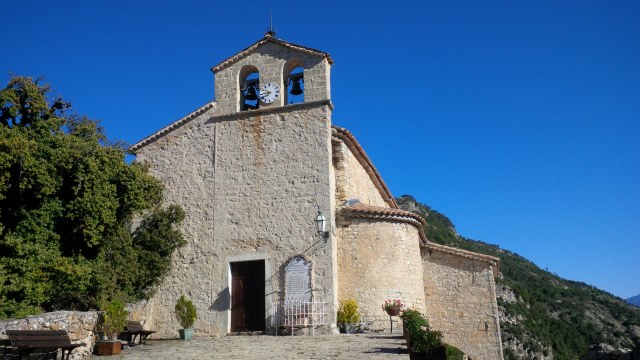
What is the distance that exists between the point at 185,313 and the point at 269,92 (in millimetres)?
7659

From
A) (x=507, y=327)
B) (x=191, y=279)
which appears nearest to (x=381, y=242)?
(x=191, y=279)

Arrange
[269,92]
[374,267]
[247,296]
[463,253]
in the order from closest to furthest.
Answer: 1. [374,267]
2. [247,296]
3. [269,92]
4. [463,253]

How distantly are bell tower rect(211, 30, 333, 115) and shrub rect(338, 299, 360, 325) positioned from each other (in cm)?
658

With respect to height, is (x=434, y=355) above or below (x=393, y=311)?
below

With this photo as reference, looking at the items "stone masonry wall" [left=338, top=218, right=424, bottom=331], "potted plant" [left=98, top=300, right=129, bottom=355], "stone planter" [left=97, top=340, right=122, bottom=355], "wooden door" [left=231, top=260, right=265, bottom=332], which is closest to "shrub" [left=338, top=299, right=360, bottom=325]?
"stone masonry wall" [left=338, top=218, right=424, bottom=331]

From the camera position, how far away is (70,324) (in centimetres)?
1174

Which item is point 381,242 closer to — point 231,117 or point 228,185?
point 228,185

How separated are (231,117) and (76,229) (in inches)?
242

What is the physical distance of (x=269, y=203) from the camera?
17.2 meters

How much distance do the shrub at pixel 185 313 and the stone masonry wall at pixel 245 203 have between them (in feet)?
3.29

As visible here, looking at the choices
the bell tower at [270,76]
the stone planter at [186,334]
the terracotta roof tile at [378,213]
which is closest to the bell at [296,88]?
the bell tower at [270,76]

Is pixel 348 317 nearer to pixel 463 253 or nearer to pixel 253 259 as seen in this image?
pixel 253 259

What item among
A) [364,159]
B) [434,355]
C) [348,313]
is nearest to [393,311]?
[348,313]

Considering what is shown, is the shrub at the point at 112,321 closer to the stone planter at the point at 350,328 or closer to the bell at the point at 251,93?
the stone planter at the point at 350,328
